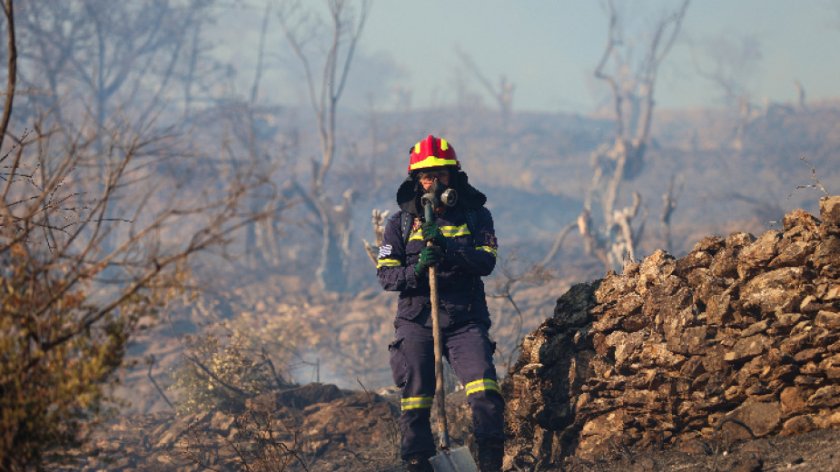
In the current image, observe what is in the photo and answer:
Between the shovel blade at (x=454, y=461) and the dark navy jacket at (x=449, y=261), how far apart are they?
0.90 meters

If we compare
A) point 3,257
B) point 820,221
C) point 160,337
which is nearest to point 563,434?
point 820,221

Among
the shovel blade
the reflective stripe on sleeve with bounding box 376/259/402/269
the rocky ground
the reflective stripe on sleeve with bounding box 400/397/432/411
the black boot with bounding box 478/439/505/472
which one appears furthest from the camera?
the reflective stripe on sleeve with bounding box 376/259/402/269

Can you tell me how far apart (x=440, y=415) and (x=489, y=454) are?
0.41 m

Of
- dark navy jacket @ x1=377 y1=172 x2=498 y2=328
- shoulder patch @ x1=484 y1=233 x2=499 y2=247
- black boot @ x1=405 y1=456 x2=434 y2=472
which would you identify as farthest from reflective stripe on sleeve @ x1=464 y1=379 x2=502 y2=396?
shoulder patch @ x1=484 y1=233 x2=499 y2=247

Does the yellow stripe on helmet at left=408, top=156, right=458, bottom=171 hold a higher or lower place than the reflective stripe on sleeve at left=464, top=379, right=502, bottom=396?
higher

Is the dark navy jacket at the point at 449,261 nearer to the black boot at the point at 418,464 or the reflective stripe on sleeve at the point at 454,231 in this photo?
the reflective stripe on sleeve at the point at 454,231

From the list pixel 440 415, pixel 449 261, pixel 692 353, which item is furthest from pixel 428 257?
pixel 692 353

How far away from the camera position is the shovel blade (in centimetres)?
489

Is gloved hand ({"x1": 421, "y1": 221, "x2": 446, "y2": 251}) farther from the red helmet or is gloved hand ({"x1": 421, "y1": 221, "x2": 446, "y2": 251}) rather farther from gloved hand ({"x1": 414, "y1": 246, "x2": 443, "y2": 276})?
the red helmet

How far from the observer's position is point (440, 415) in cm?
522

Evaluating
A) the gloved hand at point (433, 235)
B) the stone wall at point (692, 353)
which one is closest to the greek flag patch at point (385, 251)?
the gloved hand at point (433, 235)

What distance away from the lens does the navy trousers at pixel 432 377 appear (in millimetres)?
5117

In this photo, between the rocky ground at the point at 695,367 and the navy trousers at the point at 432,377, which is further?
the navy trousers at the point at 432,377

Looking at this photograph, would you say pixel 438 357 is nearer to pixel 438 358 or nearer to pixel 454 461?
pixel 438 358
